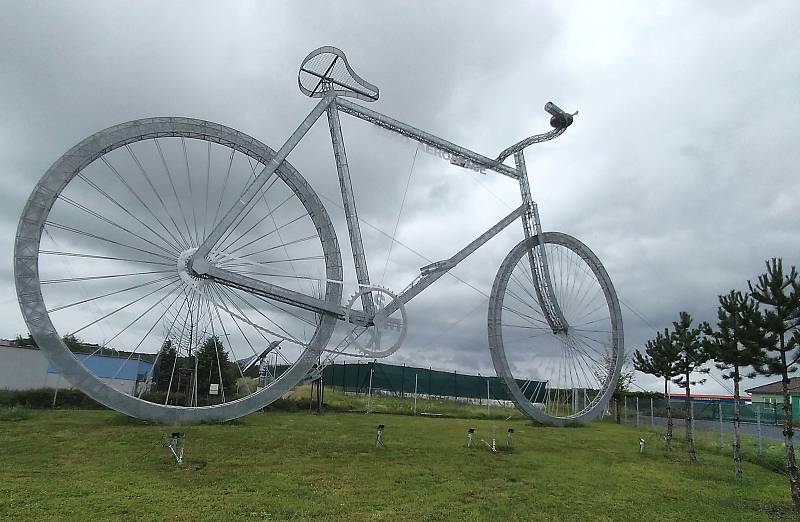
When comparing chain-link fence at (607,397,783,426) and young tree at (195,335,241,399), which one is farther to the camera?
chain-link fence at (607,397,783,426)

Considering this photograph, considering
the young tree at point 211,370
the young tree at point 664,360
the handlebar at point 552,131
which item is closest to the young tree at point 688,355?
the young tree at point 664,360

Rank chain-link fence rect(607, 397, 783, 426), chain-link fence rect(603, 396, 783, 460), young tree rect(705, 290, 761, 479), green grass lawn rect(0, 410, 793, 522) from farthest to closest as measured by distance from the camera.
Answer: chain-link fence rect(607, 397, 783, 426) < chain-link fence rect(603, 396, 783, 460) < young tree rect(705, 290, 761, 479) < green grass lawn rect(0, 410, 793, 522)

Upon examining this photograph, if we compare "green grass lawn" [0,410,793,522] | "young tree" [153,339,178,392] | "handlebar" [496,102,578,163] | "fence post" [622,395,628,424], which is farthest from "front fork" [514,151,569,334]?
"young tree" [153,339,178,392]

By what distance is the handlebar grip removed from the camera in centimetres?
2698

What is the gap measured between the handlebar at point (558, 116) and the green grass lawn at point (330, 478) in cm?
1544

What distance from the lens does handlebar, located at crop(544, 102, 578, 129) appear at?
88.5ft

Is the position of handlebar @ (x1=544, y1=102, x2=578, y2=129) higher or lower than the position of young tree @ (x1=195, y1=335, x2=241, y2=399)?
higher

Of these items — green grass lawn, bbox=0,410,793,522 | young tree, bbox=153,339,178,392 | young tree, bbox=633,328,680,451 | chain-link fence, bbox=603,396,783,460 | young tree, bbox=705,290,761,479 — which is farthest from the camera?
chain-link fence, bbox=603,396,783,460

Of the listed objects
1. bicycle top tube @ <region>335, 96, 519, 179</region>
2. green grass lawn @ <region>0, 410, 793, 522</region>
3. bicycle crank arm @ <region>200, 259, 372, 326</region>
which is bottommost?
green grass lawn @ <region>0, 410, 793, 522</region>

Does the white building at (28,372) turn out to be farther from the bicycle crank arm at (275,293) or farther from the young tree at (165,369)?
the bicycle crank arm at (275,293)

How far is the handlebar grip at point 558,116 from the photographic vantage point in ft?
88.5

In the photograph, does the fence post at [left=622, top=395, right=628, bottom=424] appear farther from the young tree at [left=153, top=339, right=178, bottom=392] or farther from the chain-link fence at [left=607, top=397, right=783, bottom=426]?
the young tree at [left=153, top=339, right=178, bottom=392]

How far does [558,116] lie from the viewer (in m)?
27.0

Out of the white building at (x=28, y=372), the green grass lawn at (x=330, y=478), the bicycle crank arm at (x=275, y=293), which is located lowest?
the green grass lawn at (x=330, y=478)
